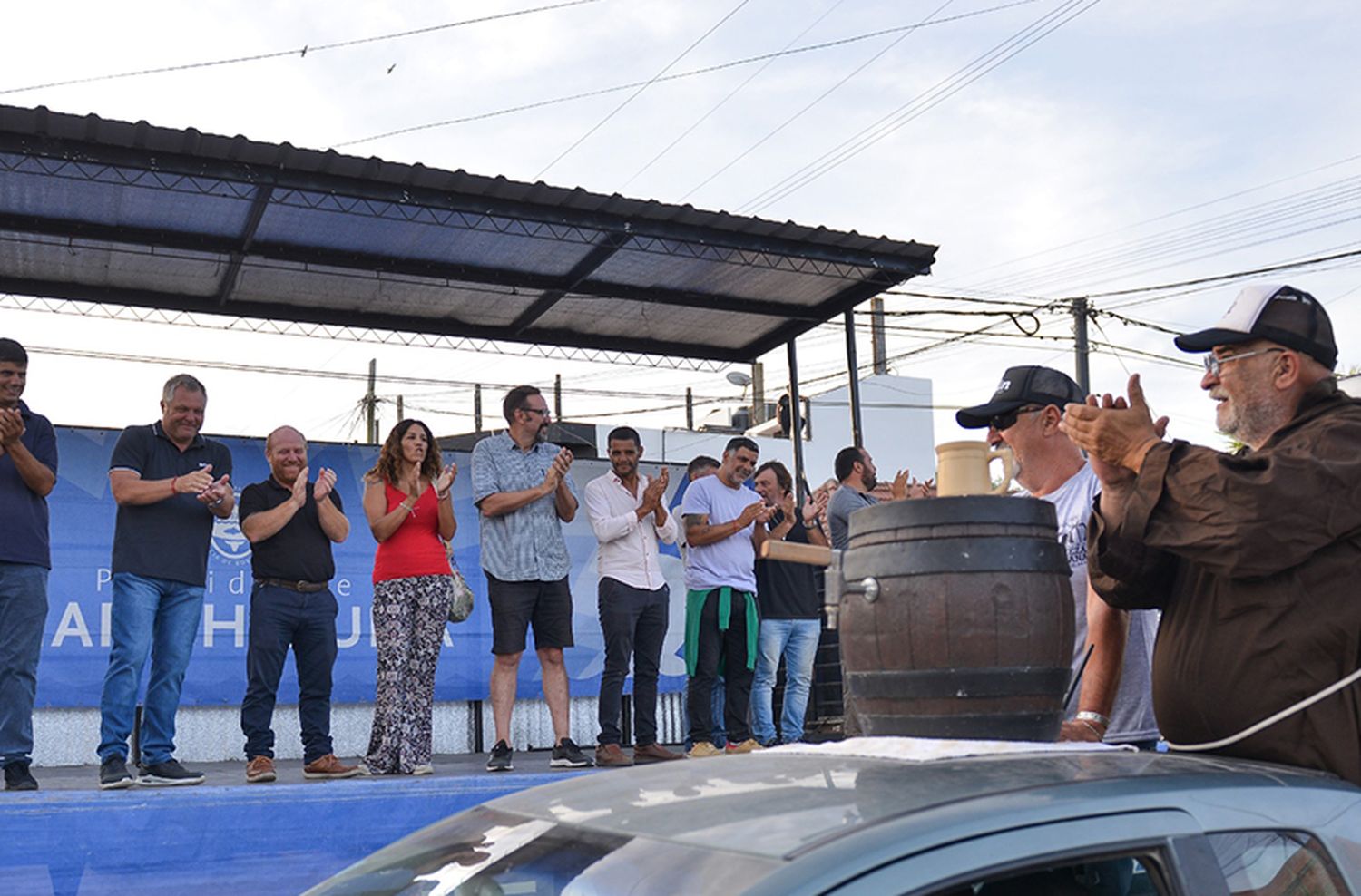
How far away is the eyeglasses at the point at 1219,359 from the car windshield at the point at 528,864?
6.76ft

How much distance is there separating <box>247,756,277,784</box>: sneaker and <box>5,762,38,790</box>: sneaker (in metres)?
1.06

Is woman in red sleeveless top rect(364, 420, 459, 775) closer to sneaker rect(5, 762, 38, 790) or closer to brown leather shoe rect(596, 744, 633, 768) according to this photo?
brown leather shoe rect(596, 744, 633, 768)

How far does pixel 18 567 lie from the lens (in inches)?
248

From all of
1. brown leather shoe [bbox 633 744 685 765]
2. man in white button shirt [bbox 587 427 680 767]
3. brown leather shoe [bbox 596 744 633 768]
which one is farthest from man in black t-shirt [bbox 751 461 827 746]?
brown leather shoe [bbox 596 744 633 768]

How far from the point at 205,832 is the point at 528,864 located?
4537 mm

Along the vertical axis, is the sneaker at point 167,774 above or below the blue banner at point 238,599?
below

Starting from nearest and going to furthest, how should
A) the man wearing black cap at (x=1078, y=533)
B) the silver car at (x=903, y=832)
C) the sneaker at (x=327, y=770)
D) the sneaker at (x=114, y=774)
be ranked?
the silver car at (x=903, y=832), the man wearing black cap at (x=1078, y=533), the sneaker at (x=114, y=774), the sneaker at (x=327, y=770)

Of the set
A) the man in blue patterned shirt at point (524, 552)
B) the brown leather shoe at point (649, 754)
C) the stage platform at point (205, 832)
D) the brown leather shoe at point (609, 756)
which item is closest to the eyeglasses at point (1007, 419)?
the stage platform at point (205, 832)

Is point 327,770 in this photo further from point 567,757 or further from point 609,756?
point 609,756

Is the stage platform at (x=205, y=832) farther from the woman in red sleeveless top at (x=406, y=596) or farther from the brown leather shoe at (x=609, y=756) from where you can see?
the brown leather shoe at (x=609, y=756)

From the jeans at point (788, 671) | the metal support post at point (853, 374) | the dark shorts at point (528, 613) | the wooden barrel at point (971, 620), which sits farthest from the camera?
the metal support post at point (853, 374)

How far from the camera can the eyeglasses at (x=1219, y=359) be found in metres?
3.16

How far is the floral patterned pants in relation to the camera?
7551 millimetres

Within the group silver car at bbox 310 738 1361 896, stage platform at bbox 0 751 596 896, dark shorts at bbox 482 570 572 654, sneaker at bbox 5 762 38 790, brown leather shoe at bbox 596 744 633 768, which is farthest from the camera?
brown leather shoe at bbox 596 744 633 768
